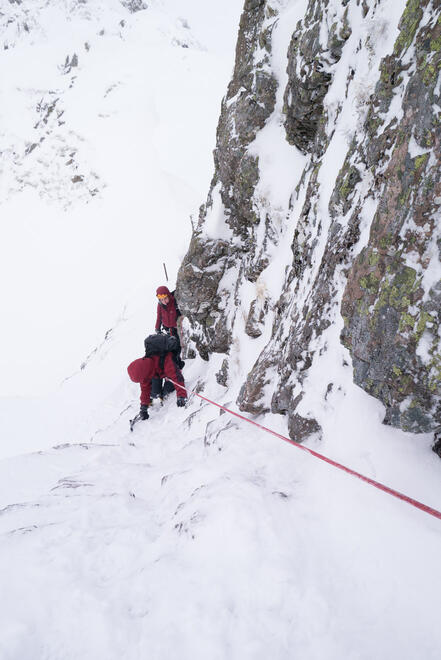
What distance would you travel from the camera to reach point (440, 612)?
197cm

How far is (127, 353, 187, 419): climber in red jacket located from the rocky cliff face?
90cm

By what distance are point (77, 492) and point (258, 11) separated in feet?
30.2

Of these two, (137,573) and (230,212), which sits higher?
(230,212)

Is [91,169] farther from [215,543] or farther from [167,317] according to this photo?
[215,543]

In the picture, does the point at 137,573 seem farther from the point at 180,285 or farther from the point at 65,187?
the point at 65,187

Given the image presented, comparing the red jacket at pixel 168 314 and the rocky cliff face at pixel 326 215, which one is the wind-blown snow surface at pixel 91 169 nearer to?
the red jacket at pixel 168 314

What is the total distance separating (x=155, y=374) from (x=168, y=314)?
7.91 ft

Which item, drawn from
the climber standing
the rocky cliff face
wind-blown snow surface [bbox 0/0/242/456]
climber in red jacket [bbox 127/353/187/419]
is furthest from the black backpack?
wind-blown snow surface [bbox 0/0/242/456]

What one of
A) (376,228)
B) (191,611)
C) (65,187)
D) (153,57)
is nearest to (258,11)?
(376,228)

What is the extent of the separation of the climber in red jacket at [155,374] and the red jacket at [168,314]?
2.01 meters

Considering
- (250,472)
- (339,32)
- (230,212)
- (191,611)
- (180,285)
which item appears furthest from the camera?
(180,285)

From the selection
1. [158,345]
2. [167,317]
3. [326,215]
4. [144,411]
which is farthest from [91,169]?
[326,215]

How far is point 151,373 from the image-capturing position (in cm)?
737

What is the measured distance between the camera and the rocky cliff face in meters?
2.47
